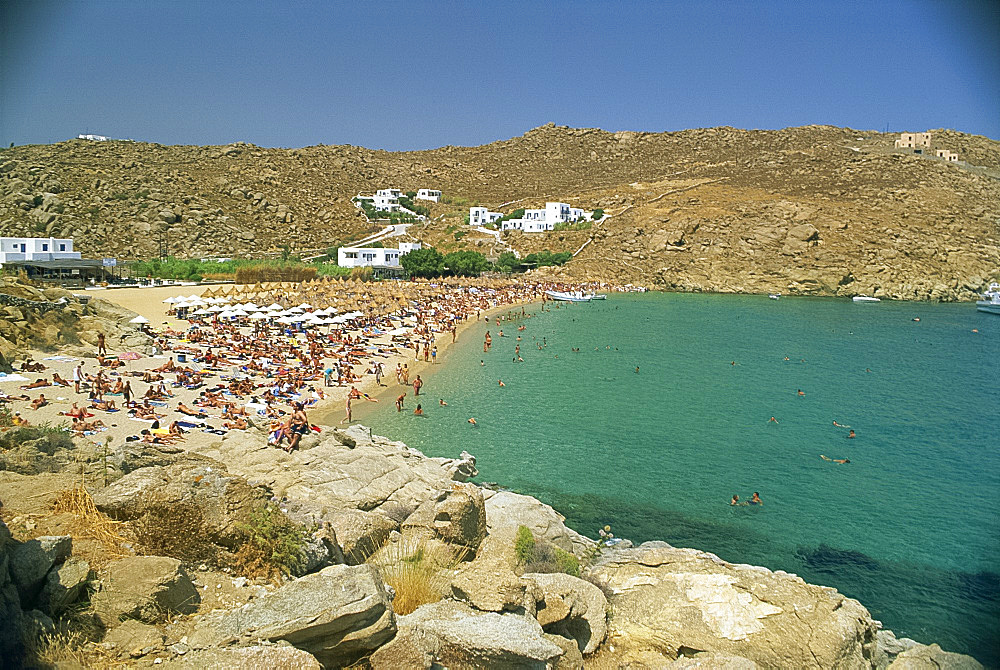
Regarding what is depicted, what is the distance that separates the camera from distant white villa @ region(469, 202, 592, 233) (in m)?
89.7

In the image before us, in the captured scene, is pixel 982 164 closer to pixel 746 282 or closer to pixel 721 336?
pixel 746 282

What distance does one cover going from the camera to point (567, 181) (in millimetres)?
119250

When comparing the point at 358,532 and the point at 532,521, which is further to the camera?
the point at 532,521

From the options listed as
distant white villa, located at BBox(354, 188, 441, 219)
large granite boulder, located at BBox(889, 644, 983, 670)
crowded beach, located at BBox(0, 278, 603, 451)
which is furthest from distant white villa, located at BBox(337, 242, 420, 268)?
large granite boulder, located at BBox(889, 644, 983, 670)

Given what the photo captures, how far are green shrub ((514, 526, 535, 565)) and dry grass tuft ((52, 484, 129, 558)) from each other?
4.60 metres

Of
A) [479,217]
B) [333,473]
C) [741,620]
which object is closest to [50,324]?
[333,473]

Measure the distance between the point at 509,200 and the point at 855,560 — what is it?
101935 millimetres

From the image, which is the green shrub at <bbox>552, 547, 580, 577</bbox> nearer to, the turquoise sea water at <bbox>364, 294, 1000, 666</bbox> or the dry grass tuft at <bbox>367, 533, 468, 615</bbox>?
the dry grass tuft at <bbox>367, 533, 468, 615</bbox>

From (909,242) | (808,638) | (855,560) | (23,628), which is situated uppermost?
(909,242)

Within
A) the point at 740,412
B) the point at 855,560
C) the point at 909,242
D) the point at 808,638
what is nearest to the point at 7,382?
the point at 808,638

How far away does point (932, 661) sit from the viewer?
25.7 ft

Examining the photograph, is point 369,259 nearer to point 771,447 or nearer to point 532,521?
point 771,447

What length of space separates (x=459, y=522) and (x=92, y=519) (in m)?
4.05

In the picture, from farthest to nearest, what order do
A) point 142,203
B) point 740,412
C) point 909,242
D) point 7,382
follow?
point 142,203 < point 909,242 < point 740,412 < point 7,382
